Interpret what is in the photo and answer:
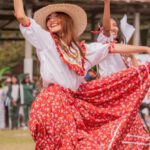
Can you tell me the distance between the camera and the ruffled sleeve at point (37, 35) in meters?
6.14

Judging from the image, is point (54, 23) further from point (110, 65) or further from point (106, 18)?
point (110, 65)

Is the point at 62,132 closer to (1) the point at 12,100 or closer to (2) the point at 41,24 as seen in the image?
(2) the point at 41,24

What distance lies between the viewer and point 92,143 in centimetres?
616

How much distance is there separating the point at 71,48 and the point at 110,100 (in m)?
0.57

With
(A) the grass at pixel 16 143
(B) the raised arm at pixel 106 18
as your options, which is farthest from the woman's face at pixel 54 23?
(A) the grass at pixel 16 143

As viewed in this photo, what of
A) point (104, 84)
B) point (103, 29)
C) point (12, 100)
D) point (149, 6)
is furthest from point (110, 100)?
point (149, 6)

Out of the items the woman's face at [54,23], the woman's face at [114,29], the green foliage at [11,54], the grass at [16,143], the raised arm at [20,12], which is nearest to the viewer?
the raised arm at [20,12]

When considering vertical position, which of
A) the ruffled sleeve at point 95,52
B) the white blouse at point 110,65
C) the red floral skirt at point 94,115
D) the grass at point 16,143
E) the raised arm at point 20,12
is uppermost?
the raised arm at point 20,12

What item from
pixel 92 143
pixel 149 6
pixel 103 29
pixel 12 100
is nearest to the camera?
pixel 92 143

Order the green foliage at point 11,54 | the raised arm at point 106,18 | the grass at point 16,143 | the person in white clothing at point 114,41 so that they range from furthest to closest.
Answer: the green foliage at point 11,54
the grass at point 16,143
the person in white clothing at point 114,41
the raised arm at point 106,18

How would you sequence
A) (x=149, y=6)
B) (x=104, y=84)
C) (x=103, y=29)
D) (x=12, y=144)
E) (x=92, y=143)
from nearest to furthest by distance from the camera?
(x=92, y=143)
(x=104, y=84)
(x=103, y=29)
(x=12, y=144)
(x=149, y=6)

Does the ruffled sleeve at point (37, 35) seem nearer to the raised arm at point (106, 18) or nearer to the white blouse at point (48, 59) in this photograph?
the white blouse at point (48, 59)

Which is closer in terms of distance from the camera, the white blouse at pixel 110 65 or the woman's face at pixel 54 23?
the woman's face at pixel 54 23

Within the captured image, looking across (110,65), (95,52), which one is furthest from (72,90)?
(110,65)
